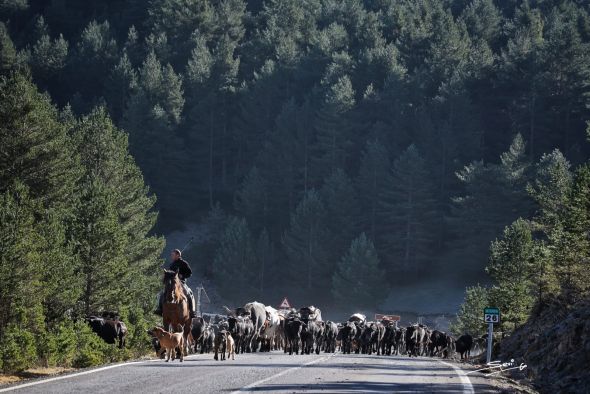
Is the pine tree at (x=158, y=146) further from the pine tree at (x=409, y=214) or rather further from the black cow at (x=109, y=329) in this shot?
the black cow at (x=109, y=329)

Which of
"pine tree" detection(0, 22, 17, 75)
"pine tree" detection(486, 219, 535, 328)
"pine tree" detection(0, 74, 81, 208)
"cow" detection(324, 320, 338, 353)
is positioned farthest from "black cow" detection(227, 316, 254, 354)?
"pine tree" detection(0, 22, 17, 75)

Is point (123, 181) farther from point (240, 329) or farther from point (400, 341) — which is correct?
point (240, 329)

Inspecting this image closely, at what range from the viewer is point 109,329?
3641cm

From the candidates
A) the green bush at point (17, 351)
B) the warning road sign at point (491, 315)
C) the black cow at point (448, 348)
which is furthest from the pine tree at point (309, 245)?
the green bush at point (17, 351)

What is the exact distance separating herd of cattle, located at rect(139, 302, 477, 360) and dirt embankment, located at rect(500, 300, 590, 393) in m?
7.99

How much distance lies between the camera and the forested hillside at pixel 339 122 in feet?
373

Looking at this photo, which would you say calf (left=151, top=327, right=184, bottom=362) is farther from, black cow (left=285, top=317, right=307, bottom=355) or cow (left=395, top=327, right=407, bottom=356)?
cow (left=395, top=327, right=407, bottom=356)

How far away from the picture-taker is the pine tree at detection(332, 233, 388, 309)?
106m

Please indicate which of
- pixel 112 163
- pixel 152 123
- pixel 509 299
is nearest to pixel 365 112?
pixel 152 123

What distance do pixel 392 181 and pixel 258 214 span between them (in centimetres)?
1733

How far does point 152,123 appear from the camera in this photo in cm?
12975

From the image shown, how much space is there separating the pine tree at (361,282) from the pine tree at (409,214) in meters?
8.98

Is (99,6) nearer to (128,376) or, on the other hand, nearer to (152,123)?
(152,123)

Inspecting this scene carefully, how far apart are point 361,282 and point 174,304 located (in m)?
79.3
